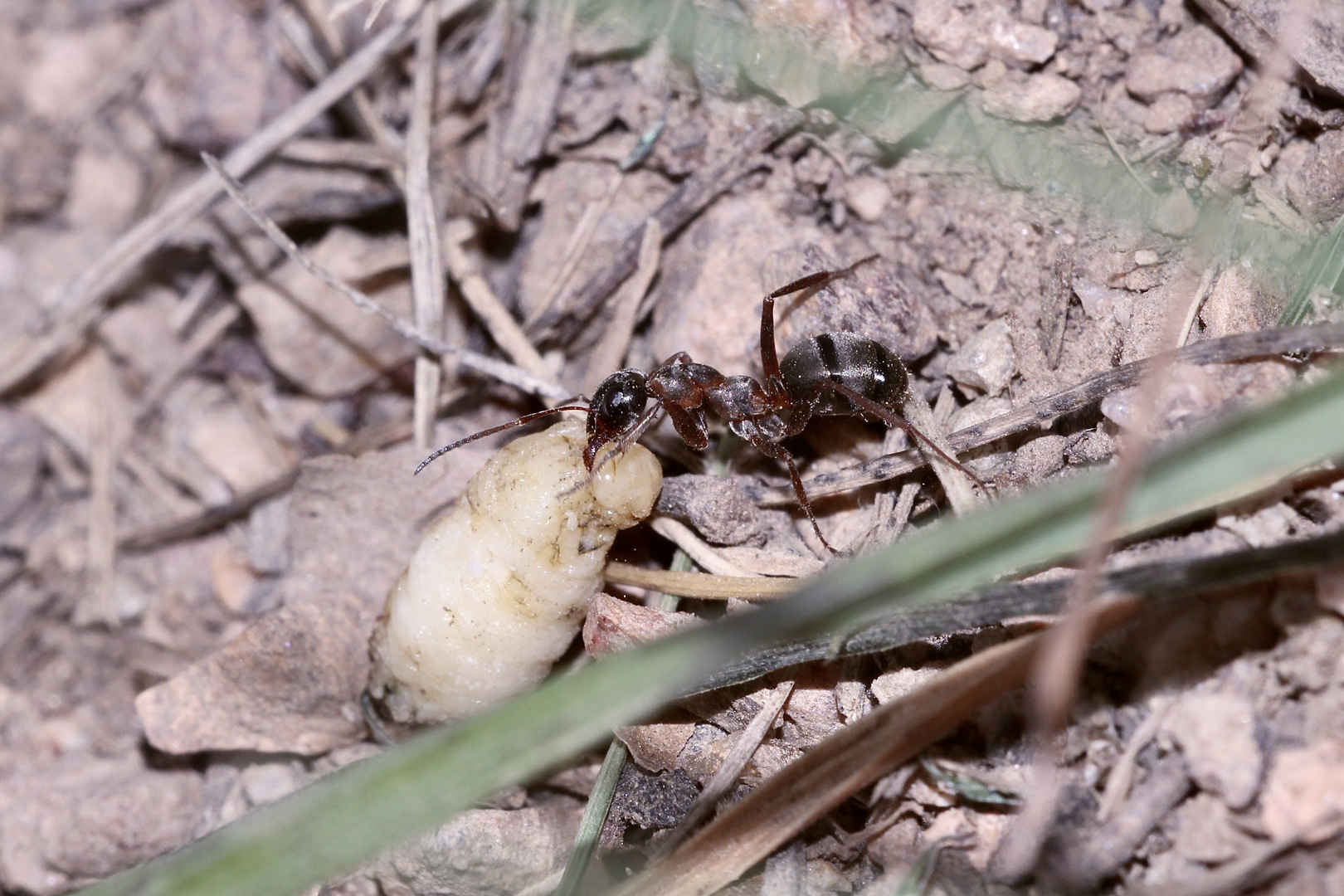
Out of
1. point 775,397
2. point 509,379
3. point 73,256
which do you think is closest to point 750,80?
point 775,397

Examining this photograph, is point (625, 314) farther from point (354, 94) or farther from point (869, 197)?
point (354, 94)

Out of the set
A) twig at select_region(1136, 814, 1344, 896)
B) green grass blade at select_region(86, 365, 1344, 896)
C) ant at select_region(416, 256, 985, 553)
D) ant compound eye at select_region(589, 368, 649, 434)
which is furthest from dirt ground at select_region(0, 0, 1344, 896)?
green grass blade at select_region(86, 365, 1344, 896)

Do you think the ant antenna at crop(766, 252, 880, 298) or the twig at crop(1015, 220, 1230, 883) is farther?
the ant antenna at crop(766, 252, 880, 298)

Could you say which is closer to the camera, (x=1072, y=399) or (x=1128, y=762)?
(x=1128, y=762)

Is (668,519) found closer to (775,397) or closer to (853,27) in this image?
(775,397)

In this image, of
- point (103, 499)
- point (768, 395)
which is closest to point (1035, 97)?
point (768, 395)

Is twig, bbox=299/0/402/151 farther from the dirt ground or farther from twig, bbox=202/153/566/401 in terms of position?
twig, bbox=202/153/566/401
